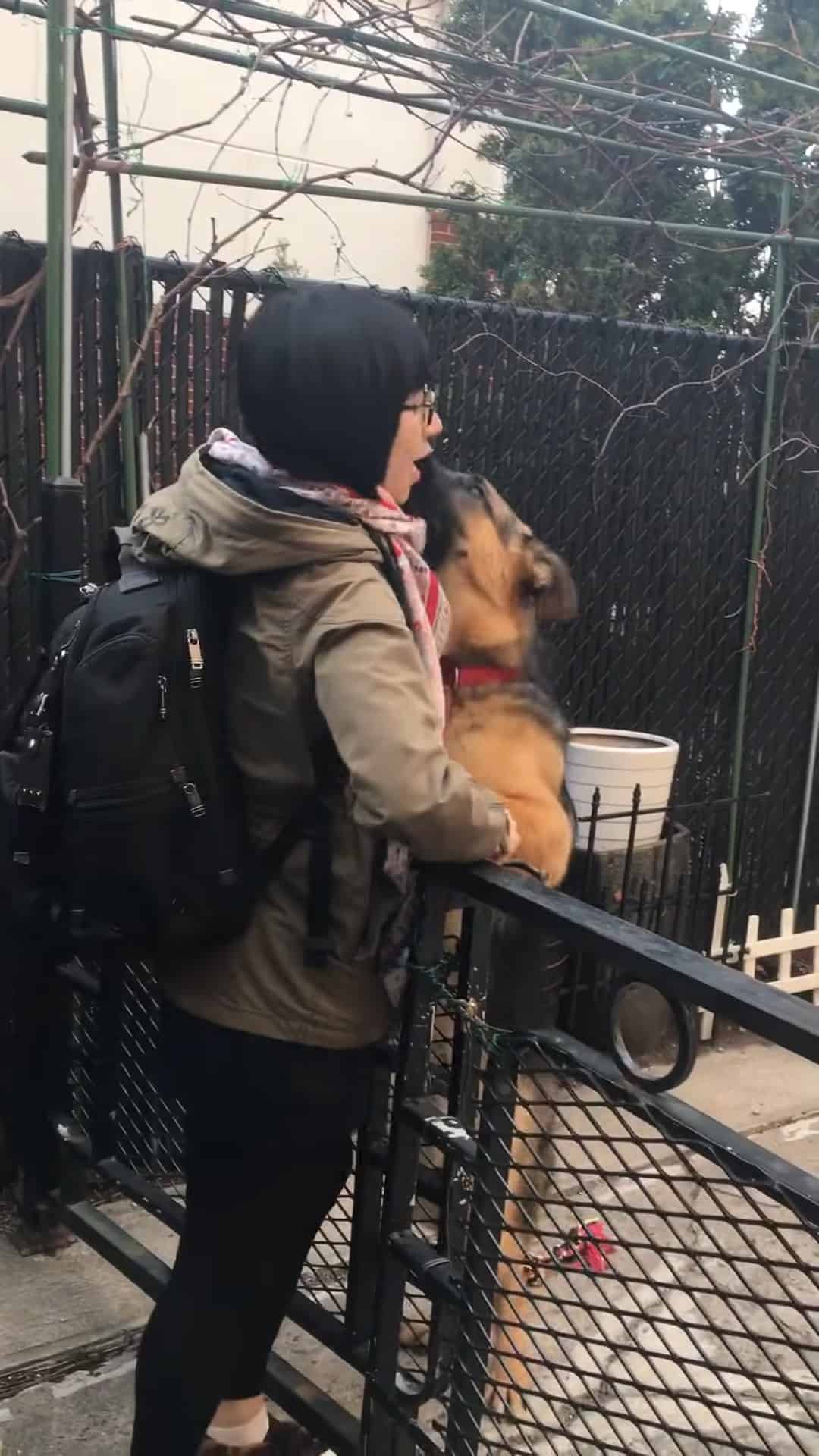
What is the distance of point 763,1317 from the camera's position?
3.01 m

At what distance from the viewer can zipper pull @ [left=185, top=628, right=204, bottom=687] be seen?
169 centimetres

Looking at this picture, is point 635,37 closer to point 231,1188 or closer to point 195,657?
point 195,657

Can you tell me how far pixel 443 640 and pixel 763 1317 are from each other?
2037 mm

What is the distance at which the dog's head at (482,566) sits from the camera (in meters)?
2.34

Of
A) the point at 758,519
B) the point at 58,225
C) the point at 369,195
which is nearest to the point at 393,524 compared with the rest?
the point at 58,225

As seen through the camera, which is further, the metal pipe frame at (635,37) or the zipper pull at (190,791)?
the metal pipe frame at (635,37)

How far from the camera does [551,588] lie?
7.96 ft

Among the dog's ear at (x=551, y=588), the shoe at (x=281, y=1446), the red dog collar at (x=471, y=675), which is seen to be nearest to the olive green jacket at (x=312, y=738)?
the red dog collar at (x=471, y=675)

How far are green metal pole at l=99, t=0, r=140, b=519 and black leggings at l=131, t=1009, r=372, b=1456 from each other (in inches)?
66.7

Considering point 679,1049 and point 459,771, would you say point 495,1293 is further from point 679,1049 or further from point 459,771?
point 459,771

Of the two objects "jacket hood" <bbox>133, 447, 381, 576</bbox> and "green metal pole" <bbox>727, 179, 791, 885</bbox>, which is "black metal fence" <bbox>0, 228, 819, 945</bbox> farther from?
"jacket hood" <bbox>133, 447, 381, 576</bbox>

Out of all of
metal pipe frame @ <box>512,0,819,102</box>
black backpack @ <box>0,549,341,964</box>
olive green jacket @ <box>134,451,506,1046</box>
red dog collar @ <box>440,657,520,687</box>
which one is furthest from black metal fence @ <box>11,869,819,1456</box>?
metal pipe frame @ <box>512,0,819,102</box>

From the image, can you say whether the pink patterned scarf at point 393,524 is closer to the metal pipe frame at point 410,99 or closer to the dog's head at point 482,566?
the dog's head at point 482,566

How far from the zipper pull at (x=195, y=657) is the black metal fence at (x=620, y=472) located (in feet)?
4.82
